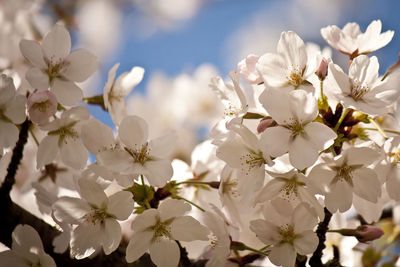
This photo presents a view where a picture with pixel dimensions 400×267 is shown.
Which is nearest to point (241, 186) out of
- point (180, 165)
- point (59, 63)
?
point (180, 165)

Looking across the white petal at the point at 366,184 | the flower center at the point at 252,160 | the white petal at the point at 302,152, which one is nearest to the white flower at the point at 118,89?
the flower center at the point at 252,160

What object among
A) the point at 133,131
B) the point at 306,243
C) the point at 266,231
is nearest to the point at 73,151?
the point at 133,131

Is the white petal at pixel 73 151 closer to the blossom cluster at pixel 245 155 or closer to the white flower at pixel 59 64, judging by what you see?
the blossom cluster at pixel 245 155

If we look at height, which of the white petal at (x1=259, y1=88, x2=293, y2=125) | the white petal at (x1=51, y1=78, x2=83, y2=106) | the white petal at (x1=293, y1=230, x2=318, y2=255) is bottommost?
the white petal at (x1=293, y1=230, x2=318, y2=255)

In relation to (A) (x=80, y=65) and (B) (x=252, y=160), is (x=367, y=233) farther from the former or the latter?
(A) (x=80, y=65)

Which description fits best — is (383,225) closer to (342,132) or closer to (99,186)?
(342,132)

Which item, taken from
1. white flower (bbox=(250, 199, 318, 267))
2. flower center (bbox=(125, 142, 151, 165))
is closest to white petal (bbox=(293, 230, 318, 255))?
white flower (bbox=(250, 199, 318, 267))

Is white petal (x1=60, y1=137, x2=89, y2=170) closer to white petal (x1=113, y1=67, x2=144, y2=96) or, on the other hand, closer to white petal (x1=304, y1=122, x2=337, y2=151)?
white petal (x1=113, y1=67, x2=144, y2=96)
